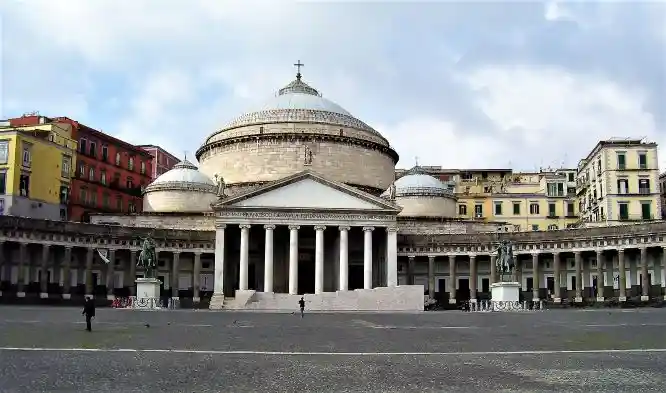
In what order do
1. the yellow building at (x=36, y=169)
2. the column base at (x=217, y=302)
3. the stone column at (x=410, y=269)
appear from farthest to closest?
the stone column at (x=410, y=269)
the yellow building at (x=36, y=169)
the column base at (x=217, y=302)

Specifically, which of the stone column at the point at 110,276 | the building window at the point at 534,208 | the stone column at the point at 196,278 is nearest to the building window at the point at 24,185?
the stone column at the point at 110,276

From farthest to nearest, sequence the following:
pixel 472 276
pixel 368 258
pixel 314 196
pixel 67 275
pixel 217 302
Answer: pixel 472 276
pixel 314 196
pixel 368 258
pixel 67 275
pixel 217 302

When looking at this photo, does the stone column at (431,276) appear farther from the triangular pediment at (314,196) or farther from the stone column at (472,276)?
the triangular pediment at (314,196)

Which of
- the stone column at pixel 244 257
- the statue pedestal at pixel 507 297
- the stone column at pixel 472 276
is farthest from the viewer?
the stone column at pixel 472 276

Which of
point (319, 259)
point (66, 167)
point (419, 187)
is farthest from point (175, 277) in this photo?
point (419, 187)

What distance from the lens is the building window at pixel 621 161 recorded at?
7356cm

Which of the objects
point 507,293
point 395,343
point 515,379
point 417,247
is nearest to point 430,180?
point 417,247

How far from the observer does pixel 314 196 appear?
214 feet

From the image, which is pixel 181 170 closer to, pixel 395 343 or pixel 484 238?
pixel 484 238

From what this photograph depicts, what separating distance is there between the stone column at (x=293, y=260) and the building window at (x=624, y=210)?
3118 centimetres

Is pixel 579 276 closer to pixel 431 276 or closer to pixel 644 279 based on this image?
pixel 644 279

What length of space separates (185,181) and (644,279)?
4251 cm

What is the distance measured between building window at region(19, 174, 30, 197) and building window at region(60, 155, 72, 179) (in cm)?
537

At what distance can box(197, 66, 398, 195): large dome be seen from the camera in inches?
3031
